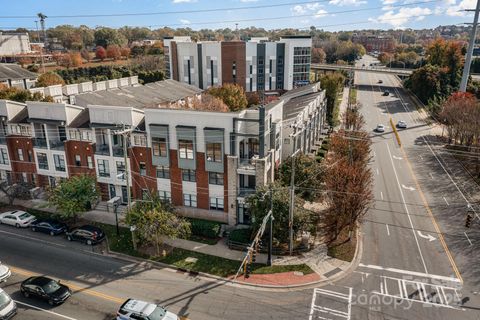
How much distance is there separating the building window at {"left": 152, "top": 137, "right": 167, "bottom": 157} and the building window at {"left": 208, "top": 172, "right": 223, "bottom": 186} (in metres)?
5.22

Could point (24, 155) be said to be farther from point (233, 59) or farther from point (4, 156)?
point (233, 59)

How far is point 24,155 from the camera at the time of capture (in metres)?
45.2

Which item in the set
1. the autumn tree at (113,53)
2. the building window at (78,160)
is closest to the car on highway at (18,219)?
the building window at (78,160)

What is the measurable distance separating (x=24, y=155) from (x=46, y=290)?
24470 mm

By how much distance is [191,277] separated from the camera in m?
30.3

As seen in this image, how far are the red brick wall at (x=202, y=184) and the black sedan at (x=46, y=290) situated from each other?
602 inches

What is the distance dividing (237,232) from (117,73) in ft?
323

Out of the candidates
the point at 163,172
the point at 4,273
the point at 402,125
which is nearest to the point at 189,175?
the point at 163,172

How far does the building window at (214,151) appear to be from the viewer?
119ft

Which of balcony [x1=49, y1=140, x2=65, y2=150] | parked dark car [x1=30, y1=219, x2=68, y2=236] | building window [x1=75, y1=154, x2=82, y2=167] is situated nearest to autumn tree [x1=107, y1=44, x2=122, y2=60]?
balcony [x1=49, y1=140, x2=65, y2=150]

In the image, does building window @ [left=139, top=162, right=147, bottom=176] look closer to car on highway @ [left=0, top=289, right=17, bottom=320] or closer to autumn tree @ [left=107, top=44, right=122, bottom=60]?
car on highway @ [left=0, top=289, right=17, bottom=320]

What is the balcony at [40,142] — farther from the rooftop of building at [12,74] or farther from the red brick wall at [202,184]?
the rooftop of building at [12,74]

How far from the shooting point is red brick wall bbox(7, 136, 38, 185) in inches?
1762

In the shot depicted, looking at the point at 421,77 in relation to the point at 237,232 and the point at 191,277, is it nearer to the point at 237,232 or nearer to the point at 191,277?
the point at 237,232
